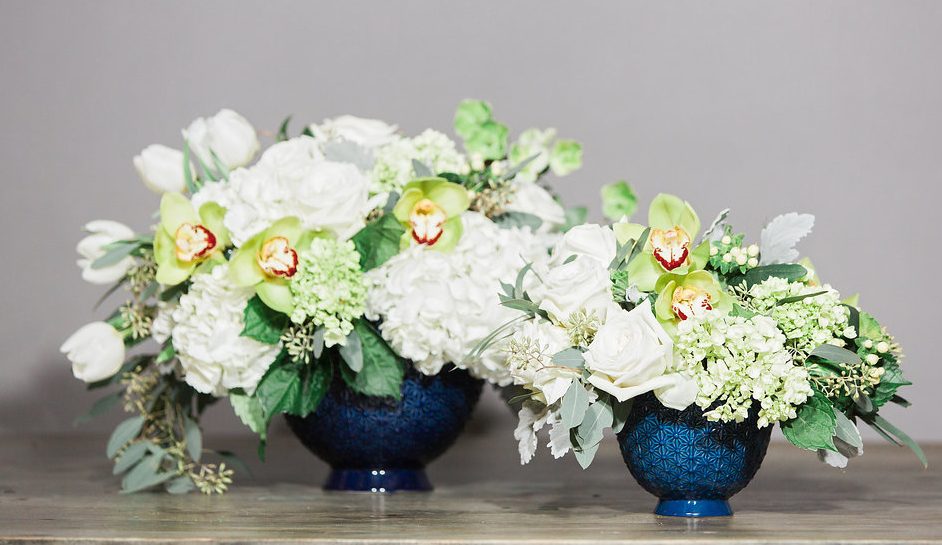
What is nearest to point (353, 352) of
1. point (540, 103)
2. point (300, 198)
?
point (300, 198)

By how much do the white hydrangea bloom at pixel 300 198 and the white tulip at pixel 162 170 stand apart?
100 millimetres

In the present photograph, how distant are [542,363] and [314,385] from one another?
314mm

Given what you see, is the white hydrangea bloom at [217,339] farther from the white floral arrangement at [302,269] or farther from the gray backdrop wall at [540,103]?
the gray backdrop wall at [540,103]

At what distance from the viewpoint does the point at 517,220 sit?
4.26 feet

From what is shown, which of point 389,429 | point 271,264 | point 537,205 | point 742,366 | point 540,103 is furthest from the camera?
point 540,103

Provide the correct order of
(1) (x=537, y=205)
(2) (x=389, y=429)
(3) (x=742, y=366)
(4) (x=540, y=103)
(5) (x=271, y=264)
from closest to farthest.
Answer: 1. (3) (x=742, y=366)
2. (5) (x=271, y=264)
3. (2) (x=389, y=429)
4. (1) (x=537, y=205)
5. (4) (x=540, y=103)

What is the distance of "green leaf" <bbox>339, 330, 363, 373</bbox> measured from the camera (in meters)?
1.12

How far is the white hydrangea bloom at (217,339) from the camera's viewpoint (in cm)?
112

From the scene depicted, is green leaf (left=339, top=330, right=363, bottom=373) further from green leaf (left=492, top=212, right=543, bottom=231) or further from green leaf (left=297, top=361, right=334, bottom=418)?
green leaf (left=492, top=212, right=543, bottom=231)

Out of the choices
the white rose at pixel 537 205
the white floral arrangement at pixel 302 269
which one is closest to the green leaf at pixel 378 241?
the white floral arrangement at pixel 302 269

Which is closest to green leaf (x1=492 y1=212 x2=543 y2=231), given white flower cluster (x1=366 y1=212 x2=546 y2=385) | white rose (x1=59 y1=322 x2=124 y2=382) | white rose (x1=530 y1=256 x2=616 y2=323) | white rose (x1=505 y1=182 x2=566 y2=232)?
white rose (x1=505 y1=182 x2=566 y2=232)

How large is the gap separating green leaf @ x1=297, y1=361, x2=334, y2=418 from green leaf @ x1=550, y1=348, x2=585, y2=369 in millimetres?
314

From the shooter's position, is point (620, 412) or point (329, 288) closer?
point (620, 412)

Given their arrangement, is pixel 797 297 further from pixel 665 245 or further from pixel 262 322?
pixel 262 322
